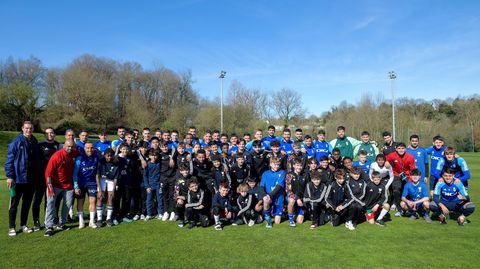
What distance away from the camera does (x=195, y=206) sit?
643cm

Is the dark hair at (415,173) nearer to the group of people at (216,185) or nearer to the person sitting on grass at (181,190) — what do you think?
the group of people at (216,185)

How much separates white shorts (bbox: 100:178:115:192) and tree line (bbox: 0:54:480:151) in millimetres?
28898

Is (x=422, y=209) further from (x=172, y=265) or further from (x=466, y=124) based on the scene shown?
(x=466, y=124)

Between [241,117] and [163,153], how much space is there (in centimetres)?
3091

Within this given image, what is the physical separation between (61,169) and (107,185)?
0.98 metres

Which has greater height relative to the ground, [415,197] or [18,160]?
[18,160]

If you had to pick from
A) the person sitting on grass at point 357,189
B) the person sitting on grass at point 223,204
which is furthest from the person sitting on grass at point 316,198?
the person sitting on grass at point 223,204

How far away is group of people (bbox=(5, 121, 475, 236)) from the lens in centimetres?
600

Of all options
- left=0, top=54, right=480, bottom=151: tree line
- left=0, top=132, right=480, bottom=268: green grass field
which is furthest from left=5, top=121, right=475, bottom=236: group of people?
left=0, top=54, right=480, bottom=151: tree line

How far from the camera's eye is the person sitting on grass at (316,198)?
253 inches

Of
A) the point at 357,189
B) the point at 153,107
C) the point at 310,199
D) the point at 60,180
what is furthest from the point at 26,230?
the point at 153,107

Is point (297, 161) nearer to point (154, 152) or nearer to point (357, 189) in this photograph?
point (357, 189)

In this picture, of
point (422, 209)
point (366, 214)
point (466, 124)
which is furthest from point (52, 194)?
point (466, 124)

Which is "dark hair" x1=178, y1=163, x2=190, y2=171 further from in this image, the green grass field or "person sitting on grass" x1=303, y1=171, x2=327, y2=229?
"person sitting on grass" x1=303, y1=171, x2=327, y2=229
